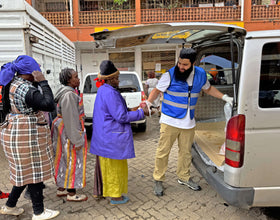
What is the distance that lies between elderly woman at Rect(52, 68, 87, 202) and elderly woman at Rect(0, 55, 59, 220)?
32 centimetres

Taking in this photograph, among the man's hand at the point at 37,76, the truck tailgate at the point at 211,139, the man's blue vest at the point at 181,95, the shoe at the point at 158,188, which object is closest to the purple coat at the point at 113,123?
the man's blue vest at the point at 181,95

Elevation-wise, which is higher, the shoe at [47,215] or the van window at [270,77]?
the van window at [270,77]

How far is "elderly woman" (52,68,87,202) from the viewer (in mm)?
2732

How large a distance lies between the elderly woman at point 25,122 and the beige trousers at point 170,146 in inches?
54.6

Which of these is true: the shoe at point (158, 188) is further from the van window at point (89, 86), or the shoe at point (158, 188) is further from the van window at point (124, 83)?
the van window at point (89, 86)

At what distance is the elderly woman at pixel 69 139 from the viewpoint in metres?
2.73

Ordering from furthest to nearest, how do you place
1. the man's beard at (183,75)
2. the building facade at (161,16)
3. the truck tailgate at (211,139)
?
the building facade at (161,16) → the truck tailgate at (211,139) → the man's beard at (183,75)

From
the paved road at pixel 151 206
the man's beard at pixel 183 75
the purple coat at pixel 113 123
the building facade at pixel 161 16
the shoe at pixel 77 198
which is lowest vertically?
the paved road at pixel 151 206

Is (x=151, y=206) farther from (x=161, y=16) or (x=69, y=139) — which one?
(x=161, y=16)

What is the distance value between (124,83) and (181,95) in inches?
133

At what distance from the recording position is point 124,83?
20.2ft

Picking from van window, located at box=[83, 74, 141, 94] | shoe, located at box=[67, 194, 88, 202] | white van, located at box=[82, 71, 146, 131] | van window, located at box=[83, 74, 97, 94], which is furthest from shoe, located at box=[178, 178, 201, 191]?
van window, located at box=[83, 74, 97, 94]

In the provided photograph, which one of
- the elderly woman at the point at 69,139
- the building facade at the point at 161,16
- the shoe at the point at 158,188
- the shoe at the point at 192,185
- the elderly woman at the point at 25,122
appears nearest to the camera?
the elderly woman at the point at 25,122

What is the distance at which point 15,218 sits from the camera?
8.92 feet
